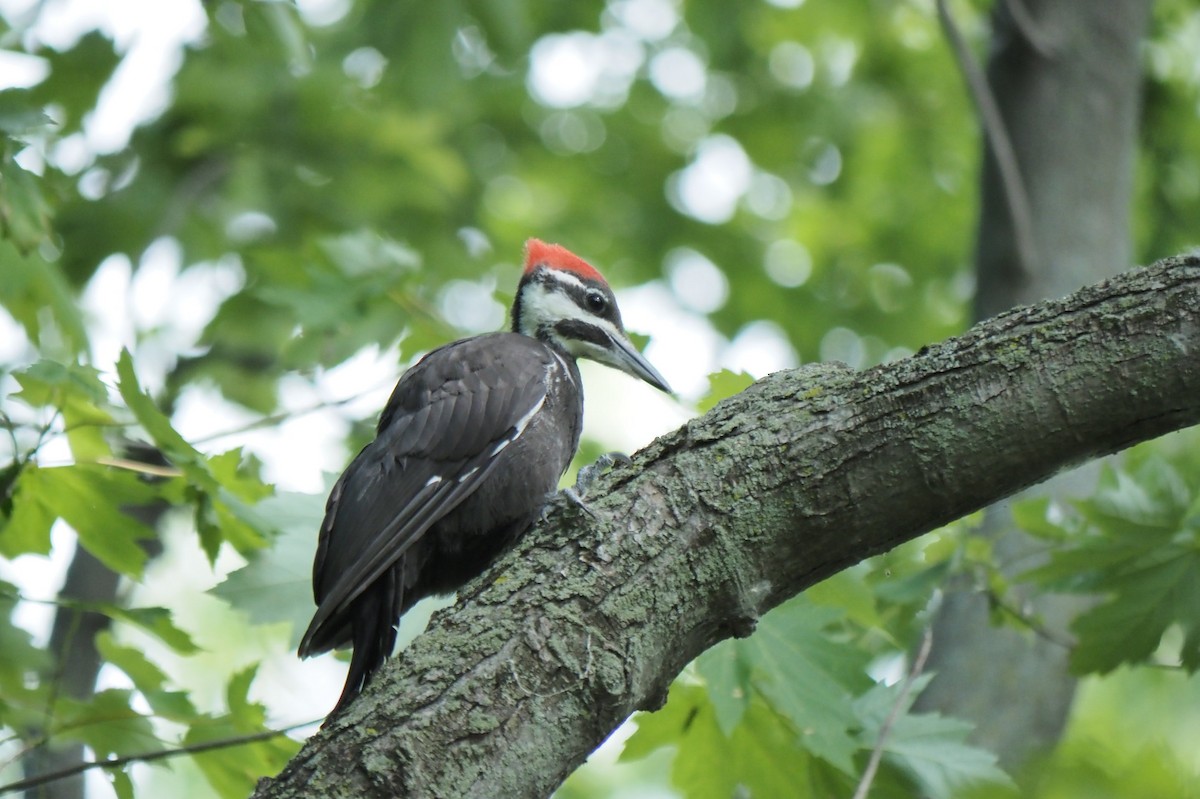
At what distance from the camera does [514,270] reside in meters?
8.49

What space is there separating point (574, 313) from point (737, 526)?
7.52 ft

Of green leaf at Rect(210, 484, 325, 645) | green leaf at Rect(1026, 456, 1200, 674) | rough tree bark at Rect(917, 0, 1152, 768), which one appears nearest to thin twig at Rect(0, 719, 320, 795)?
green leaf at Rect(210, 484, 325, 645)

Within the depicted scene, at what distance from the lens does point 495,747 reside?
2367mm

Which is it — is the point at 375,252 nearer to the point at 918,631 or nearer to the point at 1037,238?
the point at 918,631

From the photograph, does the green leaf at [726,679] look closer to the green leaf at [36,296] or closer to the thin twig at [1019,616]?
the thin twig at [1019,616]

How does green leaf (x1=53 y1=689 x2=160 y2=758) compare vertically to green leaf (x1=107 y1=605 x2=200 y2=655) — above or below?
below

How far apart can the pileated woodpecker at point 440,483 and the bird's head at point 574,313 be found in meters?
0.19

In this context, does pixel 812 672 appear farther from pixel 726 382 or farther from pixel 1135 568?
pixel 1135 568

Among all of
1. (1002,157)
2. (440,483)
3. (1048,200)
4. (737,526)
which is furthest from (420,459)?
(1048,200)

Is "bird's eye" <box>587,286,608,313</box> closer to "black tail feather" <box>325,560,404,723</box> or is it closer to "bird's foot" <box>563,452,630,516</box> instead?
"bird's foot" <box>563,452,630,516</box>

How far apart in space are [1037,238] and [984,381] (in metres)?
2.94

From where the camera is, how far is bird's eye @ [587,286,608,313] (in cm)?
474

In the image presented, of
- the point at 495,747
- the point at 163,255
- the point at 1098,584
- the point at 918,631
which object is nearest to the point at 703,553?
the point at 495,747

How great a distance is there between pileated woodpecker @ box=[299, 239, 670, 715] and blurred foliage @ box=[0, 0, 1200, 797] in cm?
22
